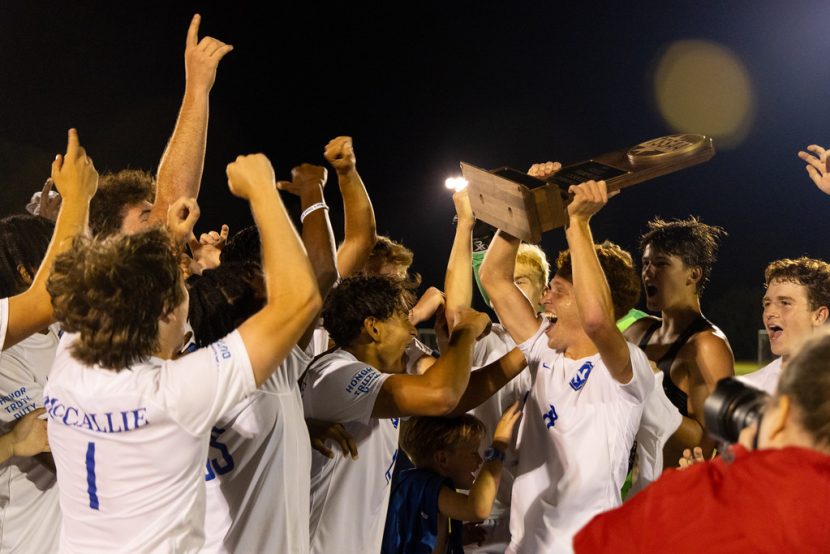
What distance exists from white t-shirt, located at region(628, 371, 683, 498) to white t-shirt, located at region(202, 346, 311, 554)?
1734mm

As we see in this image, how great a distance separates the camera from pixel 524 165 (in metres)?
22.3

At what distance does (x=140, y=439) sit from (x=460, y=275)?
199 cm

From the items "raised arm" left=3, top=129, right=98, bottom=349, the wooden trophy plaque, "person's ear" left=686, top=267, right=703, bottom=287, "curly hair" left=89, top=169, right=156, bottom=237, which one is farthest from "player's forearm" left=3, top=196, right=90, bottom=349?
"person's ear" left=686, top=267, right=703, bottom=287

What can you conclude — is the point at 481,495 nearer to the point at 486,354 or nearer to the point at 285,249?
the point at 486,354

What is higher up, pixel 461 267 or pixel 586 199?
pixel 586 199

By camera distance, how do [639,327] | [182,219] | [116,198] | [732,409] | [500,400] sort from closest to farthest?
[732,409] → [182,219] → [116,198] → [500,400] → [639,327]

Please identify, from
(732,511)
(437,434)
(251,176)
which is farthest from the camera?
(437,434)

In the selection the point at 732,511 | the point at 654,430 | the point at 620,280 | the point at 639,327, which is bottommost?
the point at 654,430

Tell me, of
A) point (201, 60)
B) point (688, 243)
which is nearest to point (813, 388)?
point (201, 60)

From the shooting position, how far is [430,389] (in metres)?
2.92

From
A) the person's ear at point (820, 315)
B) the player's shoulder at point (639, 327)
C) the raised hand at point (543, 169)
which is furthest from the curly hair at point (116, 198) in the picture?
the person's ear at point (820, 315)

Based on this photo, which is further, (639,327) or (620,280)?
(639,327)

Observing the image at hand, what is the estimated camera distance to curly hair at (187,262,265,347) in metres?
2.79

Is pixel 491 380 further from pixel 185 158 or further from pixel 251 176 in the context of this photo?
pixel 251 176
